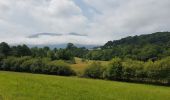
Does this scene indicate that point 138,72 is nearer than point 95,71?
Yes

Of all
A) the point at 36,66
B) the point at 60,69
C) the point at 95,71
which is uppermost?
the point at 36,66

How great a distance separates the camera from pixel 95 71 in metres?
117

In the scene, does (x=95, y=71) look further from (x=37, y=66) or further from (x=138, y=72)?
(x=37, y=66)

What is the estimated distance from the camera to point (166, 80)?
10225cm

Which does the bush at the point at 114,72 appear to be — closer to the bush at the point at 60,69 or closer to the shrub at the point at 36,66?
the bush at the point at 60,69

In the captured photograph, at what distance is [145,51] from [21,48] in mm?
63360

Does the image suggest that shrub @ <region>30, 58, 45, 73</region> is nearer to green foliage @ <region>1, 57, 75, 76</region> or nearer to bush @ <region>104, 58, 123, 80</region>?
green foliage @ <region>1, 57, 75, 76</region>

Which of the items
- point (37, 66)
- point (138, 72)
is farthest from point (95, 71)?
point (37, 66)

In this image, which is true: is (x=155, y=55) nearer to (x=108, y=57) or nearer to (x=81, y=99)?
(x=108, y=57)

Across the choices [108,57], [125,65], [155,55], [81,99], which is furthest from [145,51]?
[81,99]

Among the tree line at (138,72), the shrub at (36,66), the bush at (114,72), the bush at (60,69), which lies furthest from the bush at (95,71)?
the shrub at (36,66)

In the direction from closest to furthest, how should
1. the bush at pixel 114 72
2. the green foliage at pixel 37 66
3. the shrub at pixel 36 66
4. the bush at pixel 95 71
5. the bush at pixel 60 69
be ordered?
the bush at pixel 114 72, the bush at pixel 95 71, the bush at pixel 60 69, the green foliage at pixel 37 66, the shrub at pixel 36 66

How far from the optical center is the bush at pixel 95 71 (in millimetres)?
116750

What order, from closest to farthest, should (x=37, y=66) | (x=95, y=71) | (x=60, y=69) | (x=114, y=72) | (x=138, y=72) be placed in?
(x=138, y=72) < (x=114, y=72) < (x=95, y=71) < (x=60, y=69) < (x=37, y=66)
